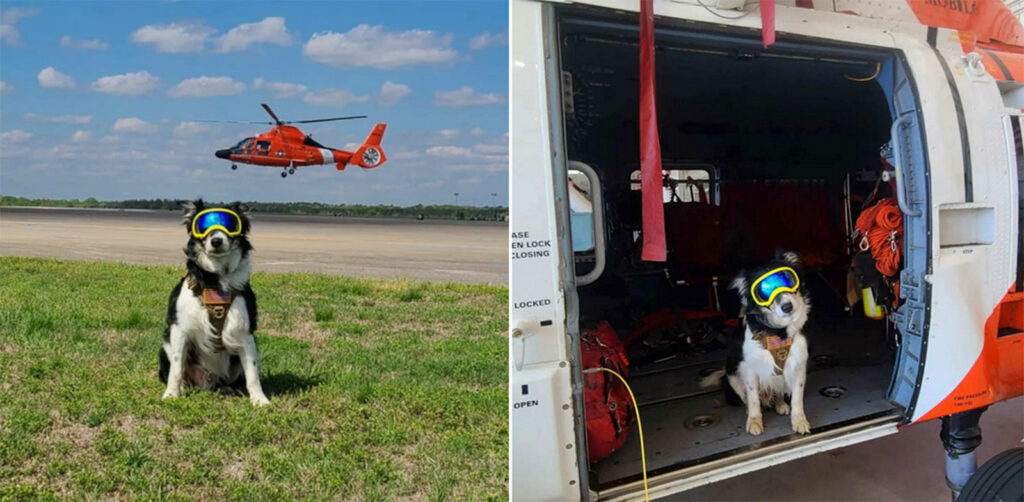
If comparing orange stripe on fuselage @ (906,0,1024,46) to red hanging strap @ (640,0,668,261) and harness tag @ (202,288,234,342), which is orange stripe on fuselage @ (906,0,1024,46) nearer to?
red hanging strap @ (640,0,668,261)

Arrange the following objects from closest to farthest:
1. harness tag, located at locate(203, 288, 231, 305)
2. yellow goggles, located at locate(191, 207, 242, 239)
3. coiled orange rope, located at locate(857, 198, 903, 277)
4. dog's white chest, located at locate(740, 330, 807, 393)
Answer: coiled orange rope, located at locate(857, 198, 903, 277) → dog's white chest, located at locate(740, 330, 807, 393) → yellow goggles, located at locate(191, 207, 242, 239) → harness tag, located at locate(203, 288, 231, 305)

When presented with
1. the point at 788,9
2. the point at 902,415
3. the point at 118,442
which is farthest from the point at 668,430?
the point at 118,442

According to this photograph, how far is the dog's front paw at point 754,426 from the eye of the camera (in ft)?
11.7

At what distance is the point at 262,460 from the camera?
3.88 meters

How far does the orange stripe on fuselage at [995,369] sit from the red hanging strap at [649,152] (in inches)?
72.3

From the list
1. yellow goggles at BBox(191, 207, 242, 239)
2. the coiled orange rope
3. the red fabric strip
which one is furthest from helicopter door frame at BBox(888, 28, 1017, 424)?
yellow goggles at BBox(191, 207, 242, 239)

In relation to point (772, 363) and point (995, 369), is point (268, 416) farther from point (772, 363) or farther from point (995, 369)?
point (995, 369)

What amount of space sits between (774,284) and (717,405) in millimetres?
859

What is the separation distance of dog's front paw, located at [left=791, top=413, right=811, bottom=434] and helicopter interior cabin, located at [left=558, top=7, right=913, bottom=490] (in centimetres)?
12

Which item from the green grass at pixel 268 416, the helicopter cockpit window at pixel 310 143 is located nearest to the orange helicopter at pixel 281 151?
the helicopter cockpit window at pixel 310 143

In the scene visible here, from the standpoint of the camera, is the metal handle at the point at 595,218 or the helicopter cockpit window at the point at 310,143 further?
the helicopter cockpit window at the point at 310,143

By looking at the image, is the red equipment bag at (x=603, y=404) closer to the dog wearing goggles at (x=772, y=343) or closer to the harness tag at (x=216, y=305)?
the dog wearing goggles at (x=772, y=343)

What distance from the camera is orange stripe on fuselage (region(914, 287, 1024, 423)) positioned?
10.7ft

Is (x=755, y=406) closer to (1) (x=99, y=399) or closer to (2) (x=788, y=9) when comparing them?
(2) (x=788, y=9)
